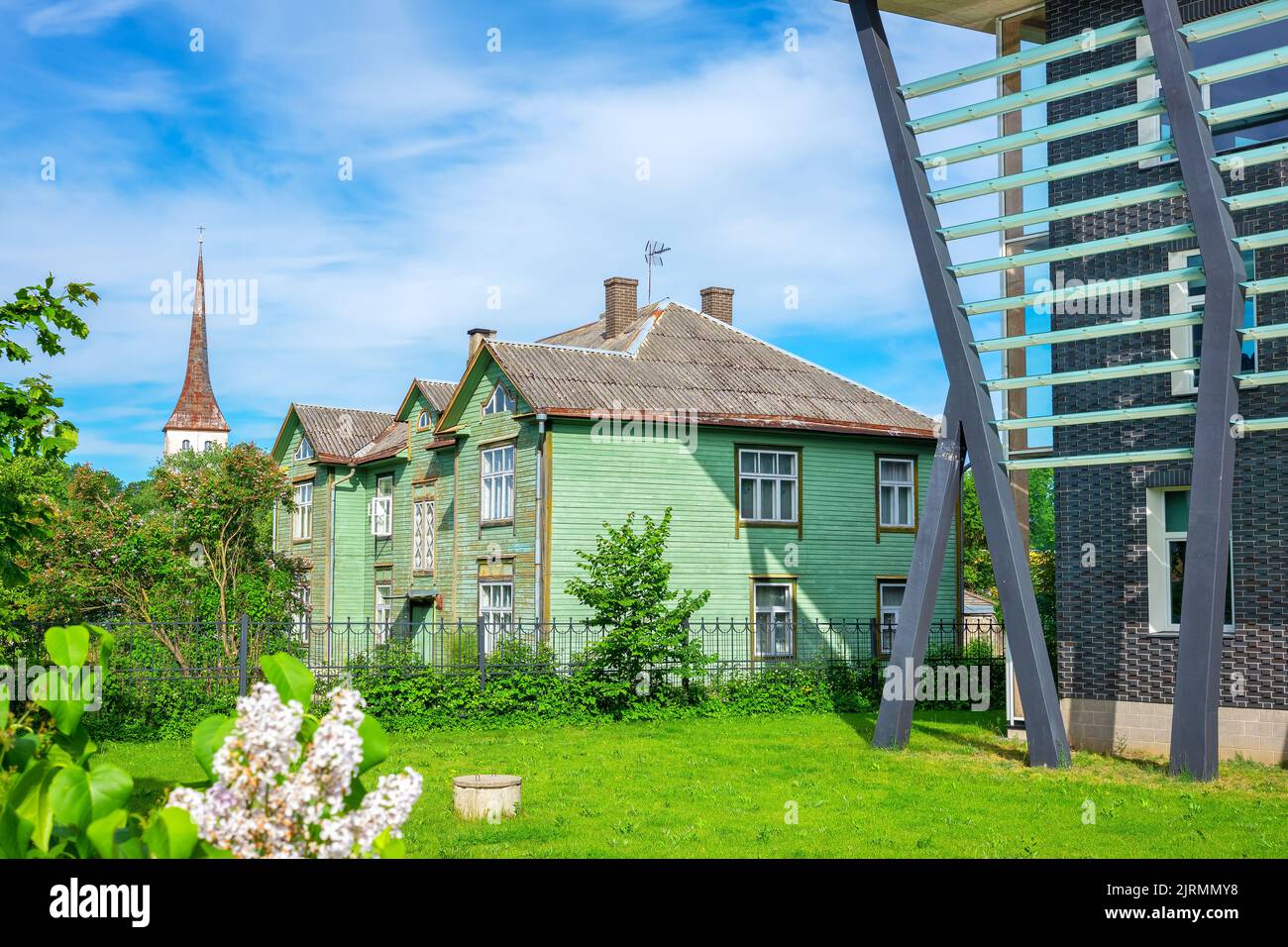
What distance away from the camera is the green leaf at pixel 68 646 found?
3867 millimetres

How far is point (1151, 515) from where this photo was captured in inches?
609

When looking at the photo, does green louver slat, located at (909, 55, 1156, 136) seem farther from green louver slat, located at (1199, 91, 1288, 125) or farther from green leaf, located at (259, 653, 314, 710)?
green leaf, located at (259, 653, 314, 710)

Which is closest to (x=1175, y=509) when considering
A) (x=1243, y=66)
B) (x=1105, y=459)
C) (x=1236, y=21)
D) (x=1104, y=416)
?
(x=1105, y=459)

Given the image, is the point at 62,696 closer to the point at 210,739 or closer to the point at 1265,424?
the point at 210,739

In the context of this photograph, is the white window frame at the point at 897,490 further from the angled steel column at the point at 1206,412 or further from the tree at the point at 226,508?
the angled steel column at the point at 1206,412

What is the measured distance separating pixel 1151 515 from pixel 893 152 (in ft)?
19.0

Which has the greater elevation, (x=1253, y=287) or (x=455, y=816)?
(x=1253, y=287)

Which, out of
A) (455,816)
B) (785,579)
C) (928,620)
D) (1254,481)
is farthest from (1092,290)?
(785,579)

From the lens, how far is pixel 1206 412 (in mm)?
12648

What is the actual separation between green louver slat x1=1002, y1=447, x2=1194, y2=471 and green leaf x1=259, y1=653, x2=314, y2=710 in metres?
11.6

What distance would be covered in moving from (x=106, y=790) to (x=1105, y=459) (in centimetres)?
1243

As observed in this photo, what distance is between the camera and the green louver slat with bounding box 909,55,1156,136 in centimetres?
1312
